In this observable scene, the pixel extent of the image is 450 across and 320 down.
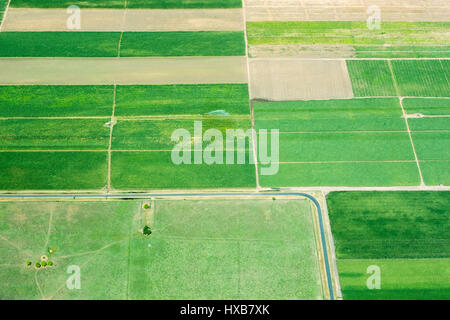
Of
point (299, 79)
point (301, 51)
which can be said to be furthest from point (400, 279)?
point (301, 51)

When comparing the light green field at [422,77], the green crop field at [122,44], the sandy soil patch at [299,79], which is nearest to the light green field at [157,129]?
the sandy soil patch at [299,79]

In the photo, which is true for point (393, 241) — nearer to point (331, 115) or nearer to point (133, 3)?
point (331, 115)

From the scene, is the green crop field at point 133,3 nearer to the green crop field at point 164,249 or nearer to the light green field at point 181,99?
the light green field at point 181,99

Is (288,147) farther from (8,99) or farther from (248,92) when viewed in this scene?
(8,99)

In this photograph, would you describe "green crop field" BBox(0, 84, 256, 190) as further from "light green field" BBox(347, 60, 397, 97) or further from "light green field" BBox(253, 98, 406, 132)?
"light green field" BBox(347, 60, 397, 97)
